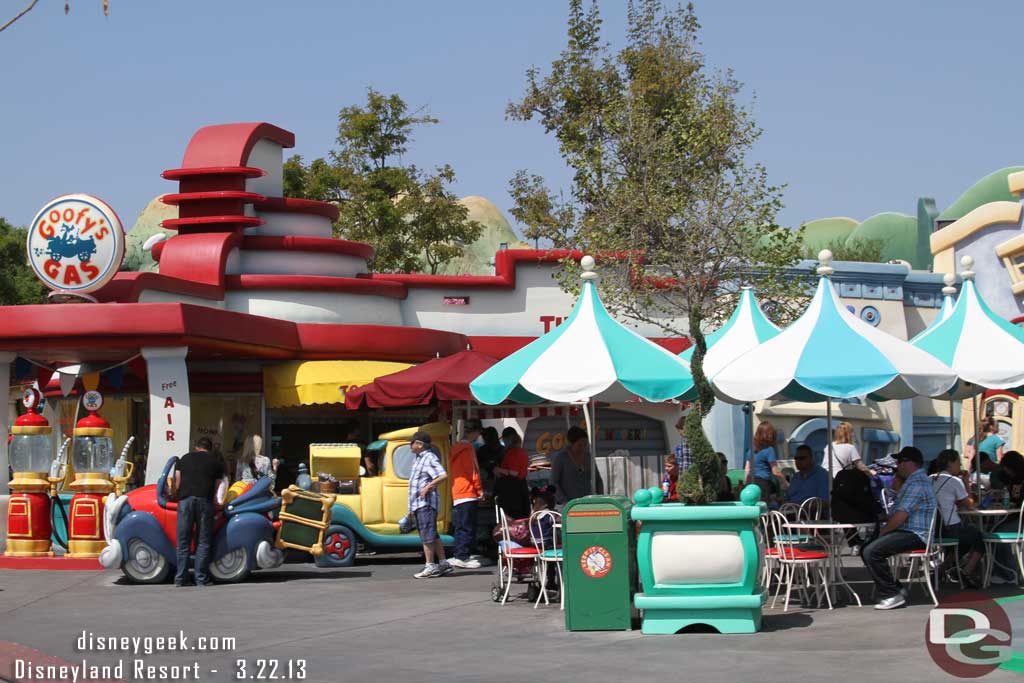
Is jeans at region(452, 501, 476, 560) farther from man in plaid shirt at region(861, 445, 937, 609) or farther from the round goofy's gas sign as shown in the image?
the round goofy's gas sign

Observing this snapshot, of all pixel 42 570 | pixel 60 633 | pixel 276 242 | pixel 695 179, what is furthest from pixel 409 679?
pixel 695 179

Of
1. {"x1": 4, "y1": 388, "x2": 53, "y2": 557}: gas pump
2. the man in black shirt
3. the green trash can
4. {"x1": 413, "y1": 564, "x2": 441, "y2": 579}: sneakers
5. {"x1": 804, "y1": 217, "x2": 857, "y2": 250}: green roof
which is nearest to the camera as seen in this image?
the green trash can

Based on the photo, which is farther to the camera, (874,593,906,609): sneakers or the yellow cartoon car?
the yellow cartoon car

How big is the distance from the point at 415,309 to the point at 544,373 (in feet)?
38.0

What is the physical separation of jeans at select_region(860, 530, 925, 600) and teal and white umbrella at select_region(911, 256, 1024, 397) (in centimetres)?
196

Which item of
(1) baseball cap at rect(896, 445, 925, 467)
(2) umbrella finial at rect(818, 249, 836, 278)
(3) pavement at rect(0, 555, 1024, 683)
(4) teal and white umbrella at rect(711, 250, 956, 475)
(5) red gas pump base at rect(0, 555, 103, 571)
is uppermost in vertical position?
(2) umbrella finial at rect(818, 249, 836, 278)

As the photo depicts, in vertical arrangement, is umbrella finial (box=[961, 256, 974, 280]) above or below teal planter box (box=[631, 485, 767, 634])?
above

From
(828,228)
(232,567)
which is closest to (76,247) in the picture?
(232,567)

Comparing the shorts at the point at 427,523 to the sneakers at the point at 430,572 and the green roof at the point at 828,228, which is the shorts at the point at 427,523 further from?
the green roof at the point at 828,228

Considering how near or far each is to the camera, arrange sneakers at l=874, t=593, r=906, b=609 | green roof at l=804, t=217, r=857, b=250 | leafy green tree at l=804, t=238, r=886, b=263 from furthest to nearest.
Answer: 1. green roof at l=804, t=217, r=857, b=250
2. leafy green tree at l=804, t=238, r=886, b=263
3. sneakers at l=874, t=593, r=906, b=609

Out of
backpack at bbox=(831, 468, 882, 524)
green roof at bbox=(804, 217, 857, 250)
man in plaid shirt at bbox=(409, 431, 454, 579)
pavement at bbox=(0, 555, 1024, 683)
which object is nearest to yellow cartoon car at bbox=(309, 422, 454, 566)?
man in plaid shirt at bbox=(409, 431, 454, 579)

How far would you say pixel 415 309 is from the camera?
24359 mm

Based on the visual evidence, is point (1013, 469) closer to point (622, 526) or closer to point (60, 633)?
point (622, 526)

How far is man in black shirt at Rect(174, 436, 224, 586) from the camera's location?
14750 mm
